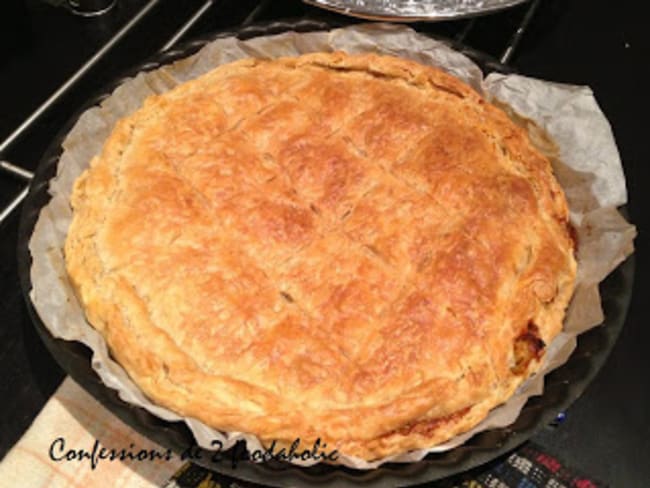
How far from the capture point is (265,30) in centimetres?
245

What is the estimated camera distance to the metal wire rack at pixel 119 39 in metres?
2.32

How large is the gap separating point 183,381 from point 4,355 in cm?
67

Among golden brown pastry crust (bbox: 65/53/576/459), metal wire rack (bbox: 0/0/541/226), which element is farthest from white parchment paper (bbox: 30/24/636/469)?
metal wire rack (bbox: 0/0/541/226)

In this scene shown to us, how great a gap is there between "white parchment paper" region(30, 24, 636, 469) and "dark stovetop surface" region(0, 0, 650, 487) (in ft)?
0.82

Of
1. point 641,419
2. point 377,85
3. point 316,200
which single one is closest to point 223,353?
point 316,200

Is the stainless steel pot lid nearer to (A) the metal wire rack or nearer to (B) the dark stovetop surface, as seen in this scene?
(A) the metal wire rack

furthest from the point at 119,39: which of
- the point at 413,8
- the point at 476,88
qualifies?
the point at 476,88

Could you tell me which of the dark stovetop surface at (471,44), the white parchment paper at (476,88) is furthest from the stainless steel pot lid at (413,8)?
the dark stovetop surface at (471,44)

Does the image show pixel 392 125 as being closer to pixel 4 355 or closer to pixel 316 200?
pixel 316 200

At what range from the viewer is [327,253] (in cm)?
183

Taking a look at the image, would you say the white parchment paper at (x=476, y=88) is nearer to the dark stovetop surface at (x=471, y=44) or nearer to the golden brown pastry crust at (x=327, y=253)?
the golden brown pastry crust at (x=327, y=253)

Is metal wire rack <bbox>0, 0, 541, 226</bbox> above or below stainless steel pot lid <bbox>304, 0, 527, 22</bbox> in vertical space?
below

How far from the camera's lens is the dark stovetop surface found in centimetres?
193

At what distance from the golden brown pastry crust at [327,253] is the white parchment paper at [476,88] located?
1.6 inches
